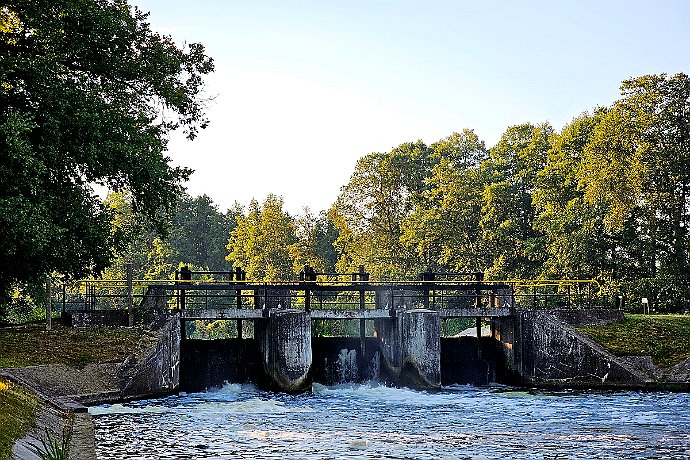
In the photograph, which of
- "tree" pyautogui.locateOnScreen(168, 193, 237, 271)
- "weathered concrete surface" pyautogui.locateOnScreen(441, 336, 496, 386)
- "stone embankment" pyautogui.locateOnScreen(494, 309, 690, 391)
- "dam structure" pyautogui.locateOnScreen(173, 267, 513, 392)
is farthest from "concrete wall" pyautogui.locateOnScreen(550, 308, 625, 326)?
"tree" pyautogui.locateOnScreen(168, 193, 237, 271)

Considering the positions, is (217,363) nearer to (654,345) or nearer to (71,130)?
(71,130)

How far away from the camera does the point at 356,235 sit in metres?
77.4

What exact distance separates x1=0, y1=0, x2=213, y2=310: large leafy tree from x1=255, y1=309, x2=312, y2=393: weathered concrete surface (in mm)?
6106

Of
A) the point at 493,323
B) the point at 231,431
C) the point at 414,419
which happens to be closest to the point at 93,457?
the point at 231,431

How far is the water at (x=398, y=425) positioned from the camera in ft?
73.6

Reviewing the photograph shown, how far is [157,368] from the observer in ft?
106

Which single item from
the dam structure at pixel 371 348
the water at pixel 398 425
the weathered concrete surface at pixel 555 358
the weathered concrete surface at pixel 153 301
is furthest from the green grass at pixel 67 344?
the weathered concrete surface at pixel 555 358

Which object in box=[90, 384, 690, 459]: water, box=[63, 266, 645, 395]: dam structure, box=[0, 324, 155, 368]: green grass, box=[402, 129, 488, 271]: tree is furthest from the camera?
Answer: box=[402, 129, 488, 271]: tree

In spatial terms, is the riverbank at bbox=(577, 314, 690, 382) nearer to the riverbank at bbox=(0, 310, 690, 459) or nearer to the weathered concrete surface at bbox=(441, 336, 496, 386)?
the riverbank at bbox=(0, 310, 690, 459)

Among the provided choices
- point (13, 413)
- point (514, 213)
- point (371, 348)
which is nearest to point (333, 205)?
point (514, 213)

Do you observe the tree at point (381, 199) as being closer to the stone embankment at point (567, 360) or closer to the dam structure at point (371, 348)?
the dam structure at point (371, 348)

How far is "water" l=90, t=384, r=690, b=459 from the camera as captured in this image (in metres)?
22.4

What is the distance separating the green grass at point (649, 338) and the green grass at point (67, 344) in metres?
17.7

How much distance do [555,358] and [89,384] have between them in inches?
704
